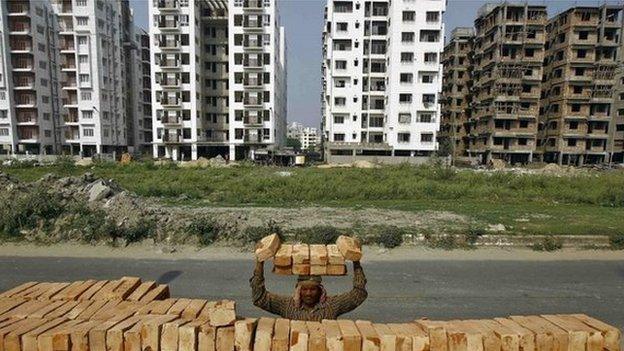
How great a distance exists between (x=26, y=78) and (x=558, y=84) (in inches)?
3559

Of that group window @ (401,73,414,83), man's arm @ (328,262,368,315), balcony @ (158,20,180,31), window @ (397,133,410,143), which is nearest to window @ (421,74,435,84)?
window @ (401,73,414,83)

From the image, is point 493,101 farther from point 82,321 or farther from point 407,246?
point 82,321

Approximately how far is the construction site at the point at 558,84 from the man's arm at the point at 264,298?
6236 centimetres

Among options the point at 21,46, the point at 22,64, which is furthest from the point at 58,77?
the point at 21,46

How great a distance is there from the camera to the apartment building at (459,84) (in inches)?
2739

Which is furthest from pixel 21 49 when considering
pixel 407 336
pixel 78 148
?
pixel 407 336

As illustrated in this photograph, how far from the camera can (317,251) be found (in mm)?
3379

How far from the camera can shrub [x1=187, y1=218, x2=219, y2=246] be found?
35.6 feet

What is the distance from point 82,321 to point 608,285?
412 inches

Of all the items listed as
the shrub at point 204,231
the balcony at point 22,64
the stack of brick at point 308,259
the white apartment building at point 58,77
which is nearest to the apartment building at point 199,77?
the white apartment building at point 58,77

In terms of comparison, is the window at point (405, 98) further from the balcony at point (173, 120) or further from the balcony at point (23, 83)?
the balcony at point (23, 83)

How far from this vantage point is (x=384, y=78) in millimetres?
58406

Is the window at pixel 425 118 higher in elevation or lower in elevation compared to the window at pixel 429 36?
lower

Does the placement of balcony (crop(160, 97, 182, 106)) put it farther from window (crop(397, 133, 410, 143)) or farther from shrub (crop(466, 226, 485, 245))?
shrub (crop(466, 226, 485, 245))
